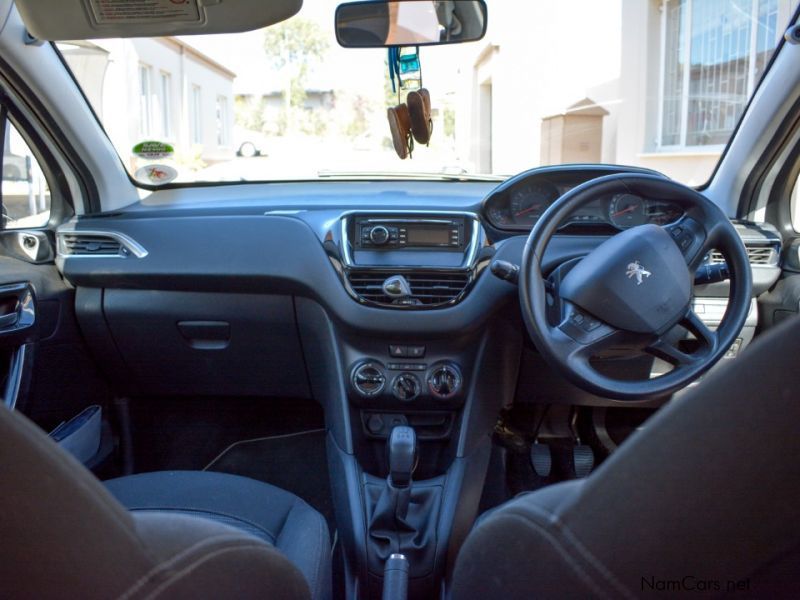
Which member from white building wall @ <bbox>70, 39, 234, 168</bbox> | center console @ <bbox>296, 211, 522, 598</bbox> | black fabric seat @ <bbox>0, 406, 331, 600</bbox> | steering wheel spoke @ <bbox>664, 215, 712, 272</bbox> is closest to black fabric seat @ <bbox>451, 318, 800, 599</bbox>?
black fabric seat @ <bbox>0, 406, 331, 600</bbox>

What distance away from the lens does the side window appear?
9.99 feet

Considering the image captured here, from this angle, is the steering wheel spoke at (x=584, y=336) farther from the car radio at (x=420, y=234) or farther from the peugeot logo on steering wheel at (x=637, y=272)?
the car radio at (x=420, y=234)

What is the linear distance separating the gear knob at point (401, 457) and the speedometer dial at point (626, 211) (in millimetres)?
1052

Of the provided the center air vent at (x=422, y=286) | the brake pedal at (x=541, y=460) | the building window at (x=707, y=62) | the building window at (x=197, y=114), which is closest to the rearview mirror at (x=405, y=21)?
the center air vent at (x=422, y=286)

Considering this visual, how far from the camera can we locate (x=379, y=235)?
2.84 metres

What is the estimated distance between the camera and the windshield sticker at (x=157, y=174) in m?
3.41

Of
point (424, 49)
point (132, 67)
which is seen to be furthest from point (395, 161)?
point (132, 67)

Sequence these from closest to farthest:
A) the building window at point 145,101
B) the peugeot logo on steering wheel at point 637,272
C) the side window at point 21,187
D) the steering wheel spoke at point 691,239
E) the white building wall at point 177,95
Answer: the peugeot logo on steering wheel at point 637,272 < the steering wheel spoke at point 691,239 < the side window at point 21,187 < the white building wall at point 177,95 < the building window at point 145,101

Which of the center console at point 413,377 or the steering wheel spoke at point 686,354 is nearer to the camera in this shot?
the steering wheel spoke at point 686,354

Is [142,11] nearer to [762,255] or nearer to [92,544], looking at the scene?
[92,544]

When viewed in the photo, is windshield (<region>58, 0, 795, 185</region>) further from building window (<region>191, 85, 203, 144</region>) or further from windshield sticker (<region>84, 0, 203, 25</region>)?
building window (<region>191, 85, 203, 144</region>)

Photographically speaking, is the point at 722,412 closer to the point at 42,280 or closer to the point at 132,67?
the point at 42,280

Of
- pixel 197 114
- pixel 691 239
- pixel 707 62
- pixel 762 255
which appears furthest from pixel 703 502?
pixel 197 114

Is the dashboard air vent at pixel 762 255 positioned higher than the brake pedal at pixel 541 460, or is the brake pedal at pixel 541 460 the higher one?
the dashboard air vent at pixel 762 255
